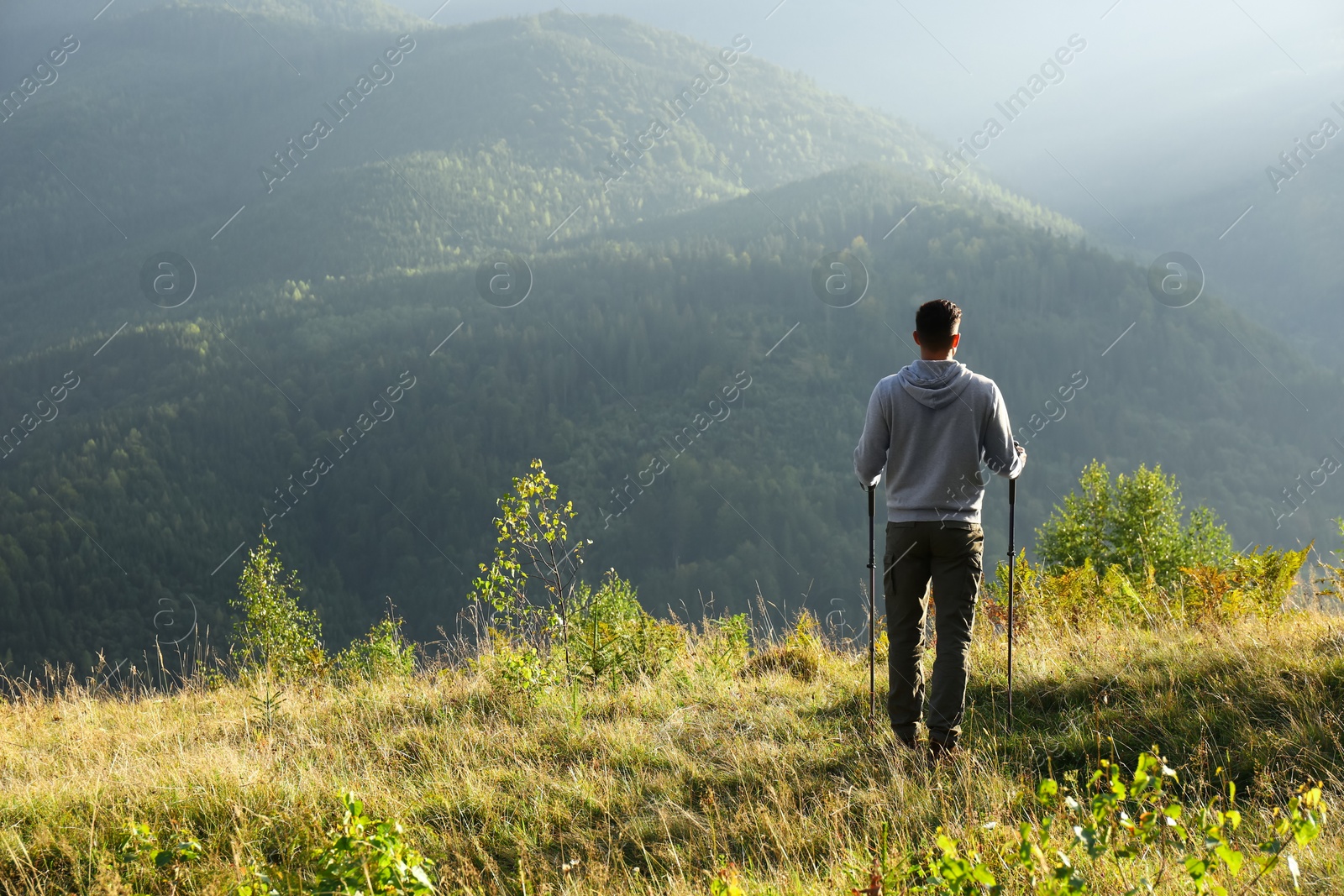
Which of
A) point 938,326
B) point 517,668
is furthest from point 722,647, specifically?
point 938,326

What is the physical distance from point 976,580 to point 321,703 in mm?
4498

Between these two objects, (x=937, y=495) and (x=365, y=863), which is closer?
(x=365, y=863)

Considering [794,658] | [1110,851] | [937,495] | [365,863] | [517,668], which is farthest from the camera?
[794,658]

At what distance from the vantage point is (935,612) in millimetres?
4008

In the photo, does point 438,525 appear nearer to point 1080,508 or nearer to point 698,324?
point 698,324

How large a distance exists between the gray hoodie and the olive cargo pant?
97 mm

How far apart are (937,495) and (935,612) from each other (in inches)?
23.0

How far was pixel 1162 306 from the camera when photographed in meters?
176

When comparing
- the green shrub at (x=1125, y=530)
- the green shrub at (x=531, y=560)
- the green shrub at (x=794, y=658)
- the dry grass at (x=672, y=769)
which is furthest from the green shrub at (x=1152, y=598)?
the green shrub at (x=1125, y=530)

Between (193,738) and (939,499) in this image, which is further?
(193,738)

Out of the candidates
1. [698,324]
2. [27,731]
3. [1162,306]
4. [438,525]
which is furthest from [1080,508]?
[1162,306]

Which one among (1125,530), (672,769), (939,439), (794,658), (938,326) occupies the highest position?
(1125,530)

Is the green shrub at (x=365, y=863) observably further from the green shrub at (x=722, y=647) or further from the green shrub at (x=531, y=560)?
the green shrub at (x=722, y=647)

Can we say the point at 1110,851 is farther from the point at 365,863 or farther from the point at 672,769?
the point at 365,863
